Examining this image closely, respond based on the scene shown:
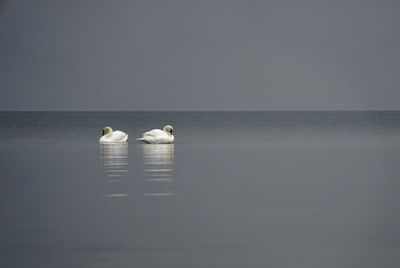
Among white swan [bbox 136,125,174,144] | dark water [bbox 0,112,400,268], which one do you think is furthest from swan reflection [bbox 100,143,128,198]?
white swan [bbox 136,125,174,144]

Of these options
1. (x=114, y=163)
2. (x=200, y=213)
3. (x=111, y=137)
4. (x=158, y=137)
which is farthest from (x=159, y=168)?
(x=111, y=137)

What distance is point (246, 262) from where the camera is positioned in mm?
7516

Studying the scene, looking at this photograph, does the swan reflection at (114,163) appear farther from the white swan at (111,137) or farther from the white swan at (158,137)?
the white swan at (158,137)

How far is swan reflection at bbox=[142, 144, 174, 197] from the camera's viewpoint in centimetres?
1276

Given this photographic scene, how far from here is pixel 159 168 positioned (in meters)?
16.6

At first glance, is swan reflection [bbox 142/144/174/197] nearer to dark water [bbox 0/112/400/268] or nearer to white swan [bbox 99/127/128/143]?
dark water [bbox 0/112/400/268]

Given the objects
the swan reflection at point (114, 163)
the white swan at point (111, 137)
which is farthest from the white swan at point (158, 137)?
the white swan at point (111, 137)

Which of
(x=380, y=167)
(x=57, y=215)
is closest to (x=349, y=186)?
(x=380, y=167)

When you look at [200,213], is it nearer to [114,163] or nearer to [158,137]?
[114,163]

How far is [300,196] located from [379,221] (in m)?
2.29

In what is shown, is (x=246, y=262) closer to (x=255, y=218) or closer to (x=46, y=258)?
(x=46, y=258)

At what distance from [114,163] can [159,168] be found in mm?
1687

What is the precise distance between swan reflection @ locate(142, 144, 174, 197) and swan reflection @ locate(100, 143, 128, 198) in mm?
368

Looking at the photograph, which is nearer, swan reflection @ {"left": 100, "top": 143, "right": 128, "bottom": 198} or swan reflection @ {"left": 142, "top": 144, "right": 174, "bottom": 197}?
swan reflection @ {"left": 142, "top": 144, "right": 174, "bottom": 197}
